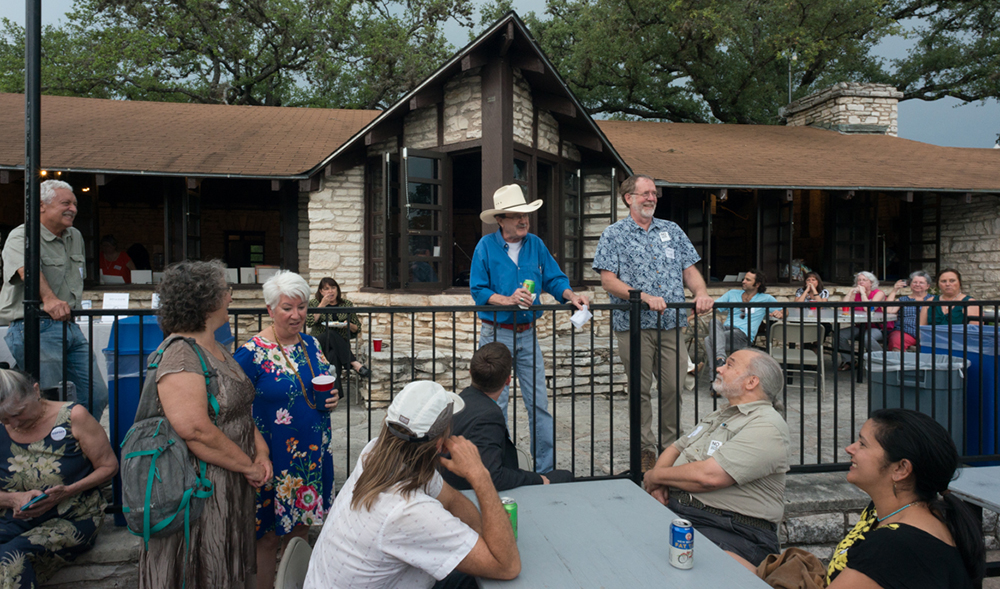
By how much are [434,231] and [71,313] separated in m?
5.20

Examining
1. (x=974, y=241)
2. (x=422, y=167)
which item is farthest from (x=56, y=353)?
(x=974, y=241)

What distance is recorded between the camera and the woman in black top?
5.95 feet

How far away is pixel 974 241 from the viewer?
11.2 meters

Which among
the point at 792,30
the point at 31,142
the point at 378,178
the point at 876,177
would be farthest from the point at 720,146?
the point at 31,142

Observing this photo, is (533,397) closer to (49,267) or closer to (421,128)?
(49,267)

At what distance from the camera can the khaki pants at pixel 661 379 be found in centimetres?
393

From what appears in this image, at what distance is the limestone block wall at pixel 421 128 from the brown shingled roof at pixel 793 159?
11.4 ft

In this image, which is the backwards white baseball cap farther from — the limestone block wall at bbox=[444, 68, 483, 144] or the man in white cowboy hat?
the limestone block wall at bbox=[444, 68, 483, 144]

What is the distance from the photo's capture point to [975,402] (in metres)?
4.37

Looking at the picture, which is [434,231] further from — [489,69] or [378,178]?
[489,69]

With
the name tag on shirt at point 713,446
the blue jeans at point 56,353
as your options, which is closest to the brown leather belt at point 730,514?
the name tag on shirt at point 713,446

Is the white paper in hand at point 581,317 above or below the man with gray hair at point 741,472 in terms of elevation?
above

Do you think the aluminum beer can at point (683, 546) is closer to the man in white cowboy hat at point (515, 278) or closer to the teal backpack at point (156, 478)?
the teal backpack at point (156, 478)

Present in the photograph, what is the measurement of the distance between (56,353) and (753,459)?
3783 mm
